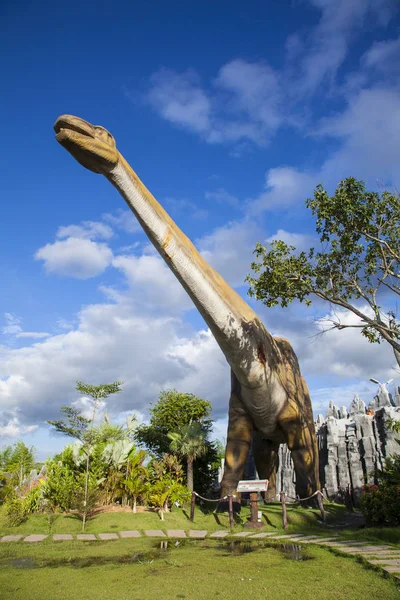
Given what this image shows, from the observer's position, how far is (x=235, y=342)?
A: 791cm

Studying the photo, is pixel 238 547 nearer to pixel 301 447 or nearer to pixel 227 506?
pixel 227 506

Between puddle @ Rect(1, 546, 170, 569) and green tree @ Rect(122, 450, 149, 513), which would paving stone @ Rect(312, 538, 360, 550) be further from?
green tree @ Rect(122, 450, 149, 513)

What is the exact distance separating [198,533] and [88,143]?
24.3 ft

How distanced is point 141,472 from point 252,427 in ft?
19.4

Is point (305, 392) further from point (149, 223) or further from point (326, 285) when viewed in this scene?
point (149, 223)

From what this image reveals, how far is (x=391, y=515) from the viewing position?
26.6ft

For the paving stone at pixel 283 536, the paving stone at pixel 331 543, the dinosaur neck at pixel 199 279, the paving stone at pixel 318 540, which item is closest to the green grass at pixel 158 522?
the paving stone at pixel 283 536

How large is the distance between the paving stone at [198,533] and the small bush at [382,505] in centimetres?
333

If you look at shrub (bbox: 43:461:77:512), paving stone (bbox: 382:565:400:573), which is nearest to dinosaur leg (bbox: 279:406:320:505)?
paving stone (bbox: 382:565:400:573)

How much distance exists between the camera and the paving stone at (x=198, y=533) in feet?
26.6

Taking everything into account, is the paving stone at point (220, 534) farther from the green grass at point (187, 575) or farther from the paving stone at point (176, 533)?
the green grass at point (187, 575)

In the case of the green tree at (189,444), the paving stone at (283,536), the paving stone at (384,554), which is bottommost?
the paving stone at (283,536)

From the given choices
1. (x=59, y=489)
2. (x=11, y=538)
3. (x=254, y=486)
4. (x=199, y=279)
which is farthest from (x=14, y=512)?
(x=199, y=279)

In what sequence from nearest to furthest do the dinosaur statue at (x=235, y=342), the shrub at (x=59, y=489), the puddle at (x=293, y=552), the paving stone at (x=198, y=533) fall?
the puddle at (x=293, y=552), the dinosaur statue at (x=235, y=342), the paving stone at (x=198, y=533), the shrub at (x=59, y=489)
